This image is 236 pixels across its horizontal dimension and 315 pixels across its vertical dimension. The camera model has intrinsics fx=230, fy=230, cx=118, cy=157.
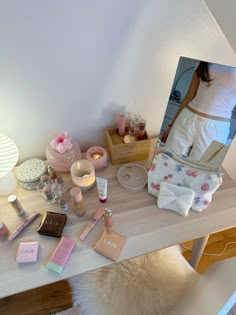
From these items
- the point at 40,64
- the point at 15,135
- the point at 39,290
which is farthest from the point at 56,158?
the point at 39,290

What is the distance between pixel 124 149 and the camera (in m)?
0.89

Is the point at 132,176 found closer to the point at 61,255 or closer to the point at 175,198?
the point at 175,198

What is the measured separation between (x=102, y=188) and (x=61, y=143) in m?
0.23

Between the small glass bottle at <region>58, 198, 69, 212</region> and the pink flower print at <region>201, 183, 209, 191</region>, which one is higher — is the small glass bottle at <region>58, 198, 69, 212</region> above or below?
below

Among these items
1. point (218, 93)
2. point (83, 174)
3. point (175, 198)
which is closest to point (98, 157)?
point (83, 174)

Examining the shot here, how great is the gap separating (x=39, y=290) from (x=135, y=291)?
66 centimetres

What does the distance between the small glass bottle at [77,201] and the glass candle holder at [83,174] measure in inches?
2.5

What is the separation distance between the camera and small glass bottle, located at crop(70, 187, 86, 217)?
731 mm

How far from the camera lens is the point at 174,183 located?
0.80 metres

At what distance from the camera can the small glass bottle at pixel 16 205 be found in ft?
2.38

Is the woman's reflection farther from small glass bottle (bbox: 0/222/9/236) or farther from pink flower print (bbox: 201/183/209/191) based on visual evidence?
small glass bottle (bbox: 0/222/9/236)

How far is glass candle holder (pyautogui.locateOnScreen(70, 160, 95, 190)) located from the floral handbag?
0.21m

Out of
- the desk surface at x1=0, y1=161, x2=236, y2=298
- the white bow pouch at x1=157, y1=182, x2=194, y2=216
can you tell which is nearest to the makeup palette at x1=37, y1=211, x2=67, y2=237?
the desk surface at x1=0, y1=161, x2=236, y2=298

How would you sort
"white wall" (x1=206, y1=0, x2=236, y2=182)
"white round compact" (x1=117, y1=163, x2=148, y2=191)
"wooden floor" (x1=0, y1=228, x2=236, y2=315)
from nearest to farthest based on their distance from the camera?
1. "white wall" (x1=206, y1=0, x2=236, y2=182)
2. "white round compact" (x1=117, y1=163, x2=148, y2=191)
3. "wooden floor" (x1=0, y1=228, x2=236, y2=315)
